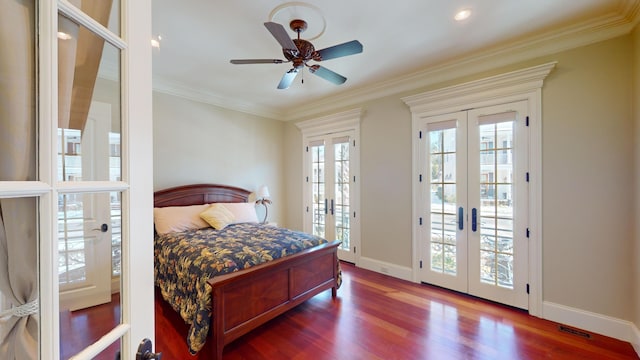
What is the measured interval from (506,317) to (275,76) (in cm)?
388

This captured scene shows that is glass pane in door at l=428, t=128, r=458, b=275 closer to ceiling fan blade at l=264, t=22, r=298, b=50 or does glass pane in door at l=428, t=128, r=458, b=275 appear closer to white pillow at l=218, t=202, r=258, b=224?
ceiling fan blade at l=264, t=22, r=298, b=50

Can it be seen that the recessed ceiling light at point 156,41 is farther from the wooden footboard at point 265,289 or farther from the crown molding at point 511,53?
the crown molding at point 511,53

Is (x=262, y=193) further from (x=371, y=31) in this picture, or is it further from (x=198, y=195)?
(x=371, y=31)

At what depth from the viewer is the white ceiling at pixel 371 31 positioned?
2.09 m

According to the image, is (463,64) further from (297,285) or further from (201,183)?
(201,183)

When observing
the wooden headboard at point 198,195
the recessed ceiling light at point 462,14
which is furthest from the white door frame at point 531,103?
the wooden headboard at point 198,195

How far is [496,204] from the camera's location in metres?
2.83

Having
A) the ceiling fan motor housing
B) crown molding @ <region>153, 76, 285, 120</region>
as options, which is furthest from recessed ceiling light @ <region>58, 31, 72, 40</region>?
crown molding @ <region>153, 76, 285, 120</region>

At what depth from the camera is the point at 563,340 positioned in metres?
2.22

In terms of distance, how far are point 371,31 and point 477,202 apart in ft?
7.28

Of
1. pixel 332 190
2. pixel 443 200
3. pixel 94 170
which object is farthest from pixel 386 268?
pixel 94 170

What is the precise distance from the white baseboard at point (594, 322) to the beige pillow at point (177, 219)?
161 inches

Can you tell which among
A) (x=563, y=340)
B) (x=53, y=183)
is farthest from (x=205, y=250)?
(x=563, y=340)

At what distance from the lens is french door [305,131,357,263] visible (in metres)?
4.21
